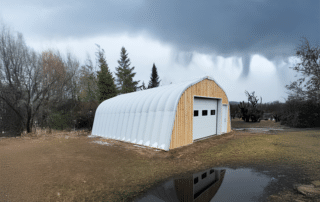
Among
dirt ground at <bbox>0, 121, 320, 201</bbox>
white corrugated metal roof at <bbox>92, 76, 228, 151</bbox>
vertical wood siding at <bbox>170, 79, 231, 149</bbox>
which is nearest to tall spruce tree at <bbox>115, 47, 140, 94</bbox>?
white corrugated metal roof at <bbox>92, 76, 228, 151</bbox>

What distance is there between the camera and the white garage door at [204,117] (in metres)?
10.9

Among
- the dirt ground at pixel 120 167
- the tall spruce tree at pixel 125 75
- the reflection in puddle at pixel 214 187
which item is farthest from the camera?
the tall spruce tree at pixel 125 75

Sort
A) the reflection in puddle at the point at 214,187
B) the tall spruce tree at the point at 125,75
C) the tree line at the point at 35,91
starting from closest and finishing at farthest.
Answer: the reflection in puddle at the point at 214,187 → the tree line at the point at 35,91 → the tall spruce tree at the point at 125,75

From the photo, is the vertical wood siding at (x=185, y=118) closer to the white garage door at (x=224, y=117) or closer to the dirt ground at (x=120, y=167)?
the dirt ground at (x=120, y=167)

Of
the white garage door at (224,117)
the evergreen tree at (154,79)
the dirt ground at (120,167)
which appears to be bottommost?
the dirt ground at (120,167)

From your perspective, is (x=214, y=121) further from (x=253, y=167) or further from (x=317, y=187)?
(x=317, y=187)

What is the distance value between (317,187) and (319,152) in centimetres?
458

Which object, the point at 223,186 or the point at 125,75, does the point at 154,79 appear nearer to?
the point at 125,75

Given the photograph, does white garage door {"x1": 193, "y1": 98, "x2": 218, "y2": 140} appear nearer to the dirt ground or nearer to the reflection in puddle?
the dirt ground

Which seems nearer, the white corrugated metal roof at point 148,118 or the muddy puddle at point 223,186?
the muddy puddle at point 223,186

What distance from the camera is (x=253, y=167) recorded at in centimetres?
600

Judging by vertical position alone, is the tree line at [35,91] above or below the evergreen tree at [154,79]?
below

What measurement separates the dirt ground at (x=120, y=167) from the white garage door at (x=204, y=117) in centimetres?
210

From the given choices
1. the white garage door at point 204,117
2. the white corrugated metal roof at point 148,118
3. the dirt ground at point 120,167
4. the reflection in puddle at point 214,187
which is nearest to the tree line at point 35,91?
the white corrugated metal roof at point 148,118
